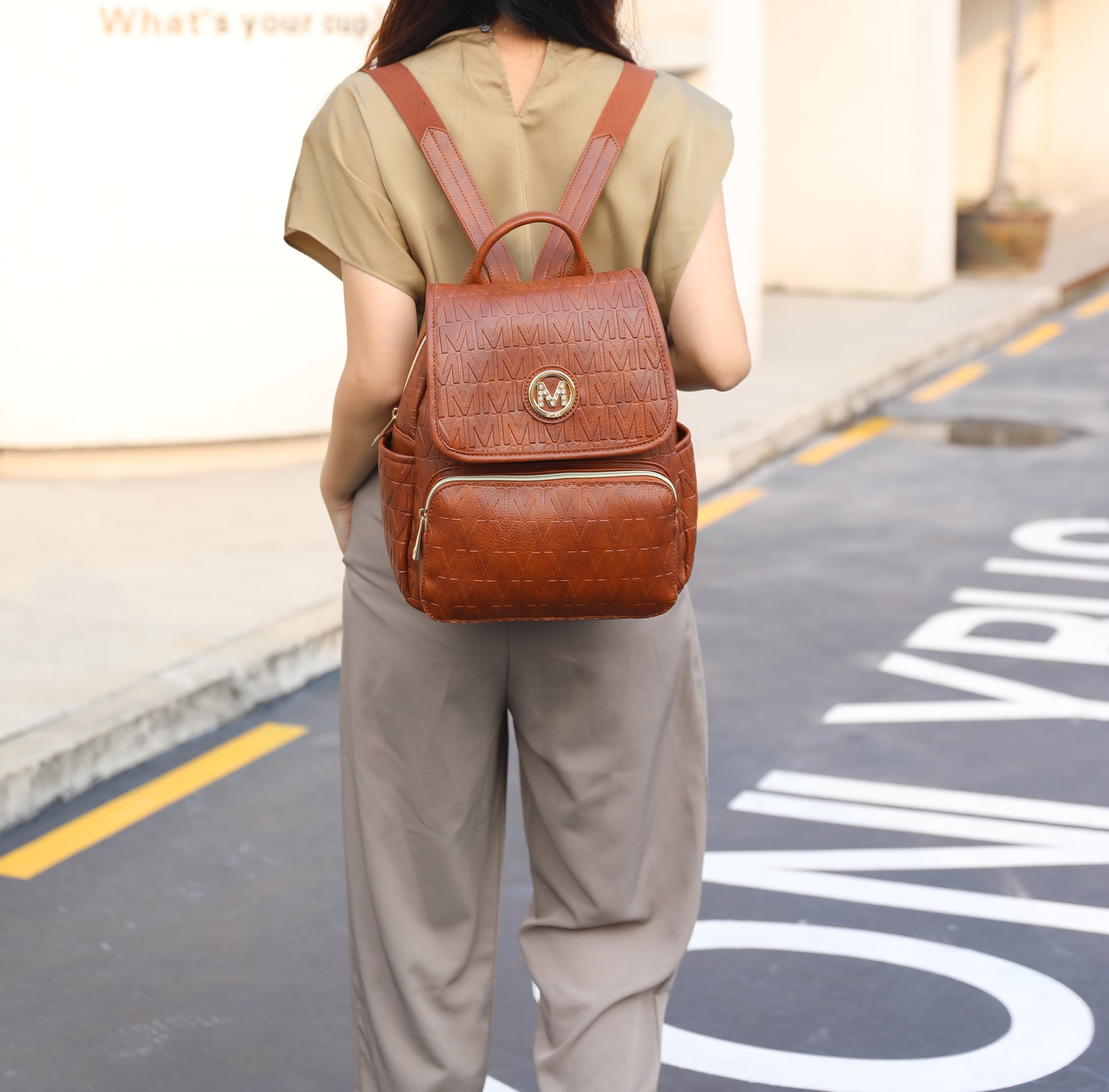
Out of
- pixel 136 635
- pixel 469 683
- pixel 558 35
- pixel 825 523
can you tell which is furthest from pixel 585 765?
pixel 825 523

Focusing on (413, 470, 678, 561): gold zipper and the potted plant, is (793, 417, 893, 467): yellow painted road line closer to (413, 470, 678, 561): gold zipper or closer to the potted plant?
the potted plant

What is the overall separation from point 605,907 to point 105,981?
4.80 ft

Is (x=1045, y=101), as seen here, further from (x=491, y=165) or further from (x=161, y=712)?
(x=491, y=165)

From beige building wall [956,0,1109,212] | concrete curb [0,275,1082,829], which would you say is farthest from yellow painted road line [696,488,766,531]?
beige building wall [956,0,1109,212]

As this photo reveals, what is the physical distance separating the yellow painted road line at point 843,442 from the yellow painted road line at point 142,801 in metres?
4.19

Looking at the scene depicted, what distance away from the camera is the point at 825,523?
720 cm

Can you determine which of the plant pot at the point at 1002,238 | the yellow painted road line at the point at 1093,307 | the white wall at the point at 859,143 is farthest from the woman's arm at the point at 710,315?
the plant pot at the point at 1002,238

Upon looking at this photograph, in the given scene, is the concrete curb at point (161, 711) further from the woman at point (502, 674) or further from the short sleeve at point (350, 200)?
the short sleeve at point (350, 200)

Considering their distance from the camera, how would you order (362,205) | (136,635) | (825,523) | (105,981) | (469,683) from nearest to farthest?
1. (362,205)
2. (469,683)
3. (105,981)
4. (136,635)
5. (825,523)

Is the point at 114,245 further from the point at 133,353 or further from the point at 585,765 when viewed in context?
the point at 585,765

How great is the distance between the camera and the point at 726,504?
7.59 metres

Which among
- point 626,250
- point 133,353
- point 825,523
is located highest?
point 626,250

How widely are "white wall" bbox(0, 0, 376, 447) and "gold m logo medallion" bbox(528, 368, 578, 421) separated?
5.59 m

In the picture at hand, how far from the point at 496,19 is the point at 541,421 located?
1.74 ft
